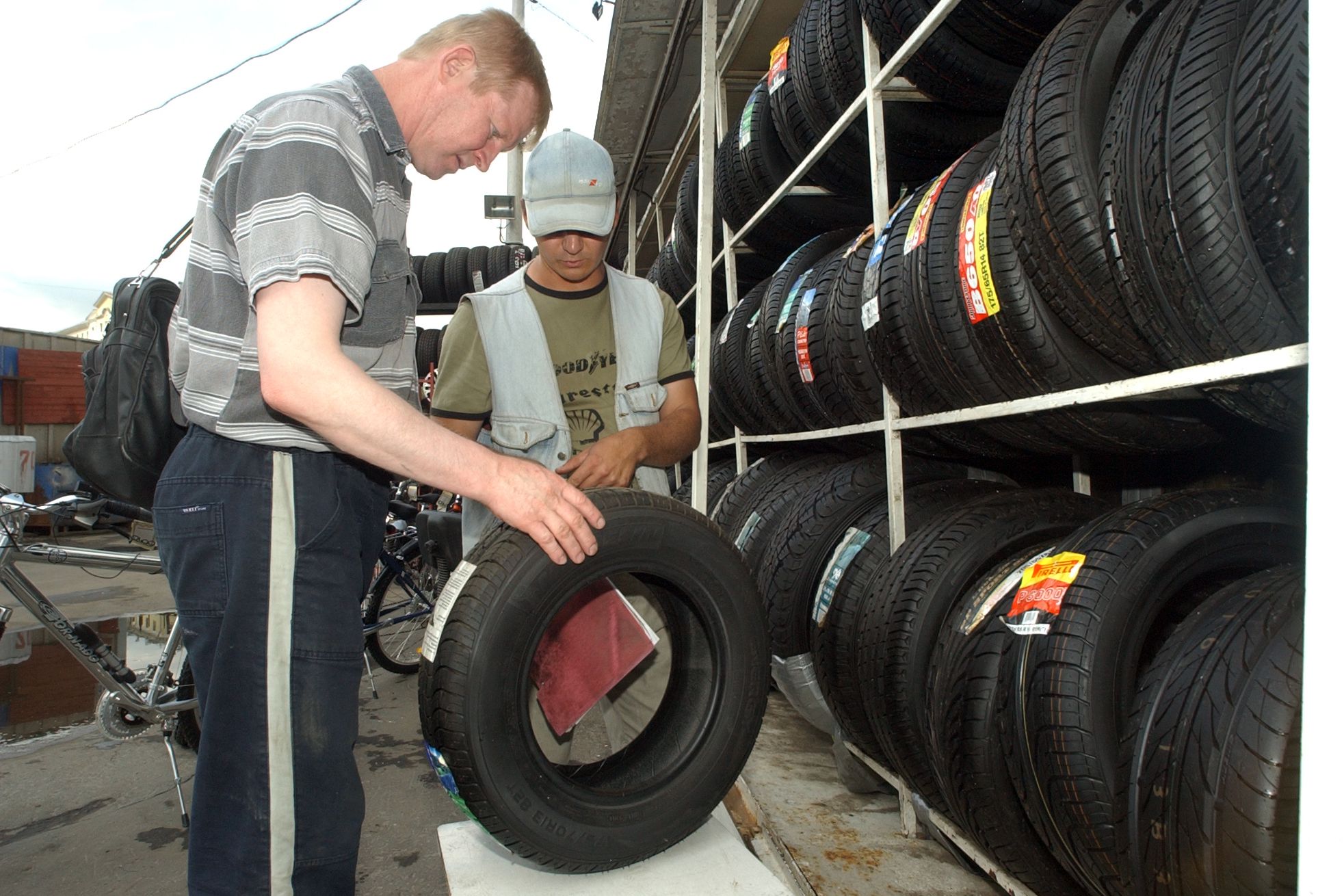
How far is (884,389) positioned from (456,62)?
1455 mm

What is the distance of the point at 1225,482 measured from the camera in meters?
2.23

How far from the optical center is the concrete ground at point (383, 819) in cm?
216

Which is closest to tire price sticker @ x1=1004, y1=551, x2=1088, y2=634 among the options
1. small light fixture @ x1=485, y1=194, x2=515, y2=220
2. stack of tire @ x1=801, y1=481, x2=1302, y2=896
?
stack of tire @ x1=801, y1=481, x2=1302, y2=896

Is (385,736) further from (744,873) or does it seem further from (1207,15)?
(1207,15)

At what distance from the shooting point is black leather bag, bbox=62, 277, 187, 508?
5.20ft

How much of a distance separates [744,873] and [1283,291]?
4.08 ft

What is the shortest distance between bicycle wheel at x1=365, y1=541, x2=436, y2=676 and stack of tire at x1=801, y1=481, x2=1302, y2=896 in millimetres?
3506

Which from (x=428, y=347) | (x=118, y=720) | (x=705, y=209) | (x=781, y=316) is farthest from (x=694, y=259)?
(x=428, y=347)

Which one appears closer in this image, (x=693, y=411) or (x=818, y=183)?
(x=693, y=411)

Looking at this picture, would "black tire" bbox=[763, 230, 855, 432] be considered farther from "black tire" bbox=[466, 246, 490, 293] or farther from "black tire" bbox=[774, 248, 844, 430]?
"black tire" bbox=[466, 246, 490, 293]

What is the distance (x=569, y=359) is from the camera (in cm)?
225

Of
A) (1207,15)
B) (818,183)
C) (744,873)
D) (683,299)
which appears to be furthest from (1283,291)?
(683,299)

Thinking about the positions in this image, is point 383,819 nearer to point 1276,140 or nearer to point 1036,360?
point 1036,360

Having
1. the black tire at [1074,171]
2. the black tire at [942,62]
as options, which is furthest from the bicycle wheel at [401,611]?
the black tire at [1074,171]
